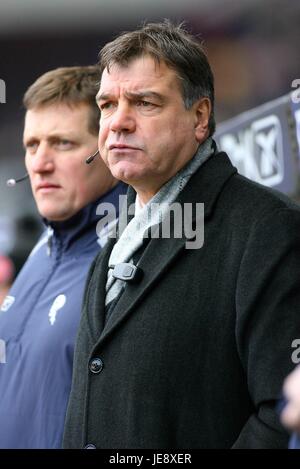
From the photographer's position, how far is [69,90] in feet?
9.39

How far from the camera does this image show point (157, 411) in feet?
6.59

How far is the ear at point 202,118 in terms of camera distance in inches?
88.4

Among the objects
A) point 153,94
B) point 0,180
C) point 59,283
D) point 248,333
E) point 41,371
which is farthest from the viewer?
point 0,180

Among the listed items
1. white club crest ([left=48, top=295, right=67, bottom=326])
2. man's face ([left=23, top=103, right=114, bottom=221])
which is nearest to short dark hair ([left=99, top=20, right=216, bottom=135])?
man's face ([left=23, top=103, right=114, bottom=221])

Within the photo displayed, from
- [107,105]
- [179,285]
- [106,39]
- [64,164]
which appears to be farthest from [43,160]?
[106,39]

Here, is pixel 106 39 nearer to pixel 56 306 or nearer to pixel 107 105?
pixel 56 306

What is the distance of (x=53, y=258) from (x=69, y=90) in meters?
0.51

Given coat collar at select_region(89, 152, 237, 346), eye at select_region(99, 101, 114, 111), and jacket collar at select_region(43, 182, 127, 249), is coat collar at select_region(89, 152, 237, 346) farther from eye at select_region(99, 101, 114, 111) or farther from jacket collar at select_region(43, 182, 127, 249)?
jacket collar at select_region(43, 182, 127, 249)

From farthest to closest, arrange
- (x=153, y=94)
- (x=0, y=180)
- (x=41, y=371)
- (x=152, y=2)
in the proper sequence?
1. (x=0, y=180)
2. (x=152, y=2)
3. (x=41, y=371)
4. (x=153, y=94)

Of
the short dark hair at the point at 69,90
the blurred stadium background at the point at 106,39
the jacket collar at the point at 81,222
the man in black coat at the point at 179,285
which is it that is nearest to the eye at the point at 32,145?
the short dark hair at the point at 69,90

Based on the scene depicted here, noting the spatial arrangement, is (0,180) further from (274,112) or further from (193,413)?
(193,413)

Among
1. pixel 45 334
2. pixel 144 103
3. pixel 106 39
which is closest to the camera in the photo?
pixel 144 103

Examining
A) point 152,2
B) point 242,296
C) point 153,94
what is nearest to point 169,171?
point 153,94
